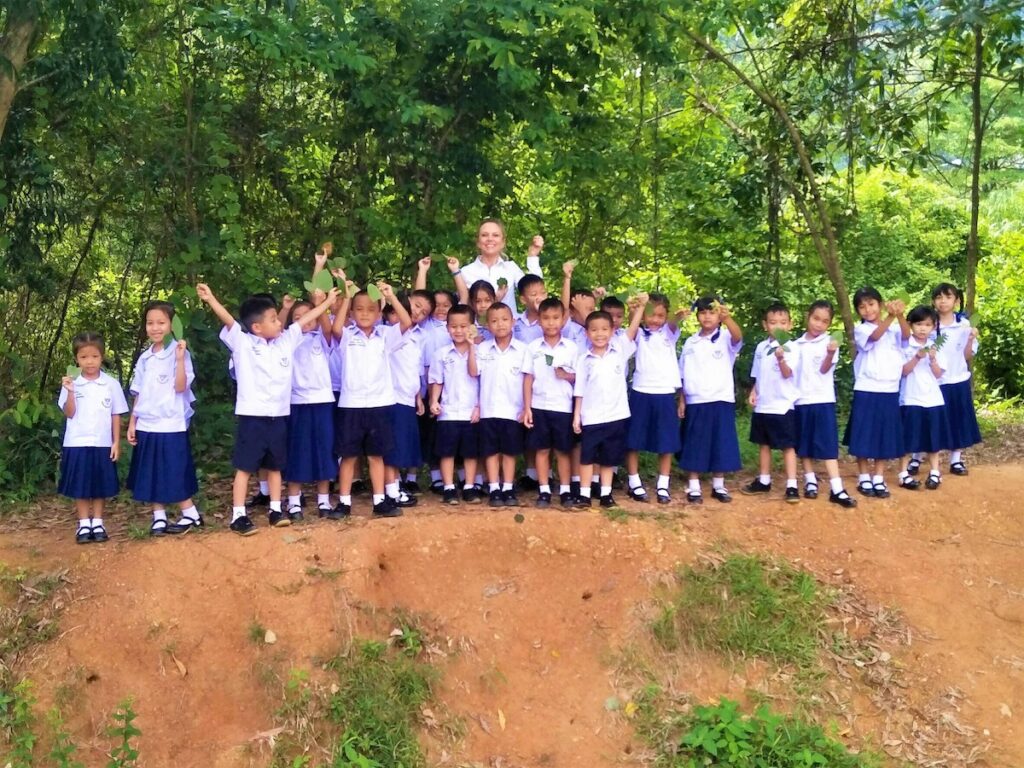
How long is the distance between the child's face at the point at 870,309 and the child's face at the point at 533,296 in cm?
244

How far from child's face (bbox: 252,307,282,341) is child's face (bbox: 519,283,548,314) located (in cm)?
180

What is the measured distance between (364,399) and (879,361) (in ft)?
12.8

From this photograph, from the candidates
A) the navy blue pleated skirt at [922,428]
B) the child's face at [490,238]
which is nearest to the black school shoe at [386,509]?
the child's face at [490,238]

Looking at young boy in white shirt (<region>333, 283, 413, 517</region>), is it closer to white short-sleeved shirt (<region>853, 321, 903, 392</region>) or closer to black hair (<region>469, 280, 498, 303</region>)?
black hair (<region>469, 280, 498, 303</region>)

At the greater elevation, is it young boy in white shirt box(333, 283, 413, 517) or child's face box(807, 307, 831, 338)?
child's face box(807, 307, 831, 338)

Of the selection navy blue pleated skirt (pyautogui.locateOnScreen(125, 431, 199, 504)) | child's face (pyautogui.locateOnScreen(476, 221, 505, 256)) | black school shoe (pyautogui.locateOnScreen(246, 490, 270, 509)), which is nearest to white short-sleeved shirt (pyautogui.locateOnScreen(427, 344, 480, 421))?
child's face (pyautogui.locateOnScreen(476, 221, 505, 256))

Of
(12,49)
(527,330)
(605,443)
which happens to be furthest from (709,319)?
(12,49)

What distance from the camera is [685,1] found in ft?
23.4

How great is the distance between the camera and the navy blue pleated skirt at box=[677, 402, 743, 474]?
6.61 m

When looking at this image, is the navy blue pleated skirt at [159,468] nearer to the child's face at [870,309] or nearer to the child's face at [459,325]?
the child's face at [459,325]

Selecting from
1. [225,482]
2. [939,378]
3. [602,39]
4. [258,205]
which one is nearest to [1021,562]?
[939,378]

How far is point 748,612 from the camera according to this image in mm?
5492

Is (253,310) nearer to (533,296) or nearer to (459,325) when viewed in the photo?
(459,325)

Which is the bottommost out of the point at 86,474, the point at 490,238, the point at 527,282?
the point at 86,474
